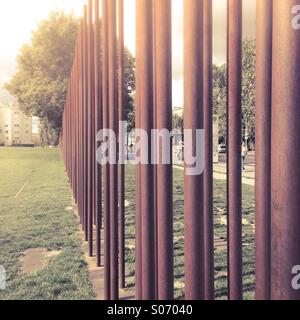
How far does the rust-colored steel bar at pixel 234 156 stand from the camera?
2.05 metres

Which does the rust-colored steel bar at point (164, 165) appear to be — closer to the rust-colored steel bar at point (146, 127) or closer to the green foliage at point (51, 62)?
the rust-colored steel bar at point (146, 127)

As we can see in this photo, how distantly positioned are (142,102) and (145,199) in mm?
611

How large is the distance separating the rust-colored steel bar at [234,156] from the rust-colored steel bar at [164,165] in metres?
0.34

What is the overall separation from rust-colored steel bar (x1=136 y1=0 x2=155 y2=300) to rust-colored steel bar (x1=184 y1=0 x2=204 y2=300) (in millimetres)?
439

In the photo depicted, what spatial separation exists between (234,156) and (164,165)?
416mm

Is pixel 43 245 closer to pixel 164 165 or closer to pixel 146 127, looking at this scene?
pixel 146 127

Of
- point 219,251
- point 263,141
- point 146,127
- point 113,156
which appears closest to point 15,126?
point 219,251

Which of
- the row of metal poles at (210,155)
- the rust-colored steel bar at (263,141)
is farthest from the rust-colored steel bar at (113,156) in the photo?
the rust-colored steel bar at (263,141)

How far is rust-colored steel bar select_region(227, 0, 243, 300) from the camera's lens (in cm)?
205

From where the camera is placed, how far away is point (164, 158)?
7.68 ft

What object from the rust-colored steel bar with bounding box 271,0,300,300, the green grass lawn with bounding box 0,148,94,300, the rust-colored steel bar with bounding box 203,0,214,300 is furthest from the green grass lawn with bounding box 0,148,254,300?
the rust-colored steel bar with bounding box 271,0,300,300

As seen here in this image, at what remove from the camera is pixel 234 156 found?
6.84 feet
